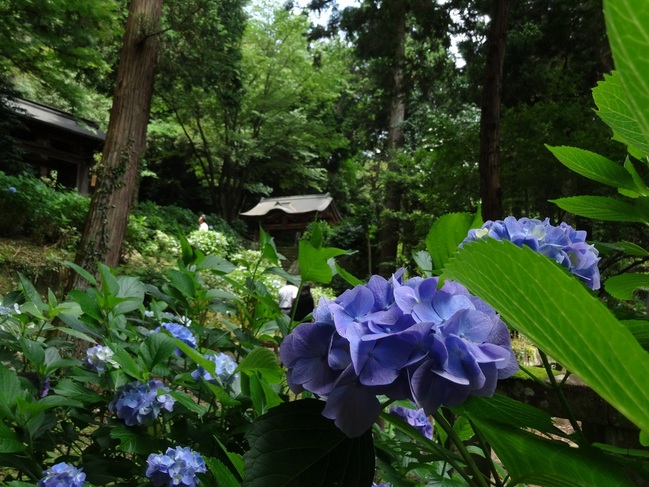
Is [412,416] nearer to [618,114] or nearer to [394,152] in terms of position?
[618,114]

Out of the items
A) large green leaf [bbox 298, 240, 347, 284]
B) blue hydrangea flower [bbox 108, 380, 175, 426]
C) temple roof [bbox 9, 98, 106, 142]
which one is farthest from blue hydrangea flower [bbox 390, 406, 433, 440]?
temple roof [bbox 9, 98, 106, 142]

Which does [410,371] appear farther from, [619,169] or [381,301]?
[619,169]

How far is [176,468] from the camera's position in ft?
2.59

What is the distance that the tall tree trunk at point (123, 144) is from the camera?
4.52 meters

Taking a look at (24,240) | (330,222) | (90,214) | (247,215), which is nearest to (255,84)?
(247,215)

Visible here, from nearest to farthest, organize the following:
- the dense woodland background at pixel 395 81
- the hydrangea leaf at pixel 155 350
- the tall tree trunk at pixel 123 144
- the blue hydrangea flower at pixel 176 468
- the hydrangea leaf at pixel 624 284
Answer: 1. the hydrangea leaf at pixel 624 284
2. the blue hydrangea flower at pixel 176 468
3. the hydrangea leaf at pixel 155 350
4. the tall tree trunk at pixel 123 144
5. the dense woodland background at pixel 395 81

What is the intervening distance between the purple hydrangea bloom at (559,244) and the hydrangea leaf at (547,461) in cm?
26

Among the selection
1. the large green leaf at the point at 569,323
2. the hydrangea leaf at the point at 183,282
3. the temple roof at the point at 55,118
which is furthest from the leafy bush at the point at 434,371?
the temple roof at the point at 55,118

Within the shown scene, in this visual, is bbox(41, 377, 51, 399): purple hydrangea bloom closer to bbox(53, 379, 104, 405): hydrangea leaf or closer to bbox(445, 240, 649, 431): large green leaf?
bbox(53, 379, 104, 405): hydrangea leaf

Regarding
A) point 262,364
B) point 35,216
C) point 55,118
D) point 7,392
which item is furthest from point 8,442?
point 55,118

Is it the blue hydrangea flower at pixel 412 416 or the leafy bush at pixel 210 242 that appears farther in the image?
the leafy bush at pixel 210 242

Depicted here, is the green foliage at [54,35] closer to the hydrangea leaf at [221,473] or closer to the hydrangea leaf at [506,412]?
the hydrangea leaf at [221,473]

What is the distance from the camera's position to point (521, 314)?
0.76ft

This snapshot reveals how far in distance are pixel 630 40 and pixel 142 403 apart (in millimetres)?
973
